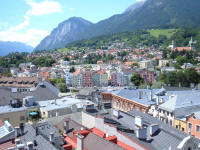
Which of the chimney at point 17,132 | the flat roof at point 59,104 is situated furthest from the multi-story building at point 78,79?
the chimney at point 17,132

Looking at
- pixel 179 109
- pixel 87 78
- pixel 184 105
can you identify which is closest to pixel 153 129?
pixel 179 109

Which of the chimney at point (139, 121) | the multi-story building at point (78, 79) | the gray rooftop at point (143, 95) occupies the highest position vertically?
the chimney at point (139, 121)

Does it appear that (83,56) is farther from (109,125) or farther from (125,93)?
(109,125)

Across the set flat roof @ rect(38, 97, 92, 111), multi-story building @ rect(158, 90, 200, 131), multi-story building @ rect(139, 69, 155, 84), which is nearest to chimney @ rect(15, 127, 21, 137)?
flat roof @ rect(38, 97, 92, 111)

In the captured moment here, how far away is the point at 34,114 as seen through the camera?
33531mm

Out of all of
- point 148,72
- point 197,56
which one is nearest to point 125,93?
point 148,72

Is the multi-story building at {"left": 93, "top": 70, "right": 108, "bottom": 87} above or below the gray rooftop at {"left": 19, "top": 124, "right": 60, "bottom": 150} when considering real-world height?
below

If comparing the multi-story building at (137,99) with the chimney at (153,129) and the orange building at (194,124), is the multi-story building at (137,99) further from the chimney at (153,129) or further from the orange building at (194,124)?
the chimney at (153,129)

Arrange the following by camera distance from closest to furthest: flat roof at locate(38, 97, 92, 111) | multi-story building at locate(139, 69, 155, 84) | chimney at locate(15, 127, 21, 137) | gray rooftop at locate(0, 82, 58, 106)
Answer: chimney at locate(15, 127, 21, 137), flat roof at locate(38, 97, 92, 111), gray rooftop at locate(0, 82, 58, 106), multi-story building at locate(139, 69, 155, 84)

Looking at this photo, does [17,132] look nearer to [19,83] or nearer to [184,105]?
[184,105]

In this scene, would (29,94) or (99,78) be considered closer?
(29,94)

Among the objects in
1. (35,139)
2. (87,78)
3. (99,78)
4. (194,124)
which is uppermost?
(35,139)

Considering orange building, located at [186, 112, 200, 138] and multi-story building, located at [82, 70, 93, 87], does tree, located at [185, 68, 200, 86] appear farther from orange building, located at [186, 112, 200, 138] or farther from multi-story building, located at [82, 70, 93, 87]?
orange building, located at [186, 112, 200, 138]

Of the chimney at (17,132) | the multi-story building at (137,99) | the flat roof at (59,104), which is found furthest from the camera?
the multi-story building at (137,99)
